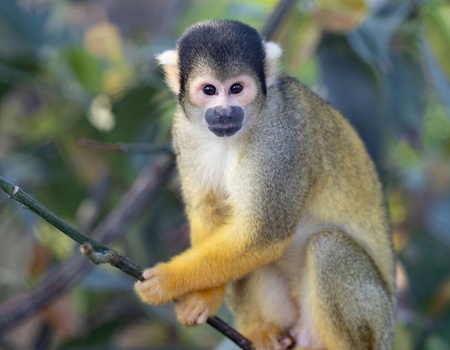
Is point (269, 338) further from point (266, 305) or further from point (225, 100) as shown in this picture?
point (225, 100)

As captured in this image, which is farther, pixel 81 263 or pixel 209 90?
pixel 81 263

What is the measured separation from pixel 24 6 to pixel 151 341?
2057 millimetres

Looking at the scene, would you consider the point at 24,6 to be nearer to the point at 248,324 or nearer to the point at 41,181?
the point at 41,181

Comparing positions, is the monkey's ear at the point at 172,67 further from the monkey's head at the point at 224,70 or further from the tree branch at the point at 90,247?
the tree branch at the point at 90,247

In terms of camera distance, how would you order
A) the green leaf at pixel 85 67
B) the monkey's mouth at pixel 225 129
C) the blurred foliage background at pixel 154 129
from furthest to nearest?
the green leaf at pixel 85 67, the blurred foliage background at pixel 154 129, the monkey's mouth at pixel 225 129

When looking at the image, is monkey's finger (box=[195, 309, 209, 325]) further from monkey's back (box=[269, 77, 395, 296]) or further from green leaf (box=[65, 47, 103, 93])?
green leaf (box=[65, 47, 103, 93])

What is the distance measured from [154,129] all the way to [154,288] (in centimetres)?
158

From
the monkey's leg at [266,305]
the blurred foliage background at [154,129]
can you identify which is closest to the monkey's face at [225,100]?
the monkey's leg at [266,305]

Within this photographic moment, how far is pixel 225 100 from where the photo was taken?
8.92 ft

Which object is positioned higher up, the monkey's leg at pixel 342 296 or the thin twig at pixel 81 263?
the monkey's leg at pixel 342 296

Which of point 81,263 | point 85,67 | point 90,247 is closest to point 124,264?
point 90,247

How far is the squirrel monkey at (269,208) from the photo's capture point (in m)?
2.74

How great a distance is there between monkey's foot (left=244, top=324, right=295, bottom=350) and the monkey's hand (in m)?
0.30

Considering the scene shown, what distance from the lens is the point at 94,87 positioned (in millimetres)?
4184
